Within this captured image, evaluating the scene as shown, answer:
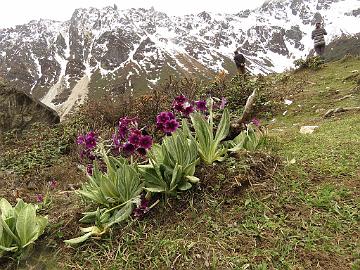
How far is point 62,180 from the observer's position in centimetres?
780

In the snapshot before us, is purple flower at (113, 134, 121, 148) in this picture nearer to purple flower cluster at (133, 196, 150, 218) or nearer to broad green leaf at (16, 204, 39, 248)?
purple flower cluster at (133, 196, 150, 218)

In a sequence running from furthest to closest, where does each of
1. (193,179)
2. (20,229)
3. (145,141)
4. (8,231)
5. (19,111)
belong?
(19,111) < (193,179) < (145,141) < (20,229) < (8,231)

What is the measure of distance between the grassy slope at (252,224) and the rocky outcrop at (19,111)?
10.0 metres

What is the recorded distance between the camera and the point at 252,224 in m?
3.44

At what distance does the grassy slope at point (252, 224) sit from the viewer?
3082mm

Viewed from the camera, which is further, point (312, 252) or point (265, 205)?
point (265, 205)

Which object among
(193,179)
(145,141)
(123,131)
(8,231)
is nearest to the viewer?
(8,231)

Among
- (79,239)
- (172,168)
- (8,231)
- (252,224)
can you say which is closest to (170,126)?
(172,168)

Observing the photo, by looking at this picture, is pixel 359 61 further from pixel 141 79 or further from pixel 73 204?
pixel 141 79

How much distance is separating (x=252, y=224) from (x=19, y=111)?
12154mm

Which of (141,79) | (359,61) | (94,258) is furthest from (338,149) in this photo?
(141,79)

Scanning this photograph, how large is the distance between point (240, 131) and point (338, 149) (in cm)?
114

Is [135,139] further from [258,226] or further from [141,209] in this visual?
[258,226]

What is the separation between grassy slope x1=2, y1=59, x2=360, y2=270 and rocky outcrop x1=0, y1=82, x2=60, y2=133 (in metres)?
10.0
